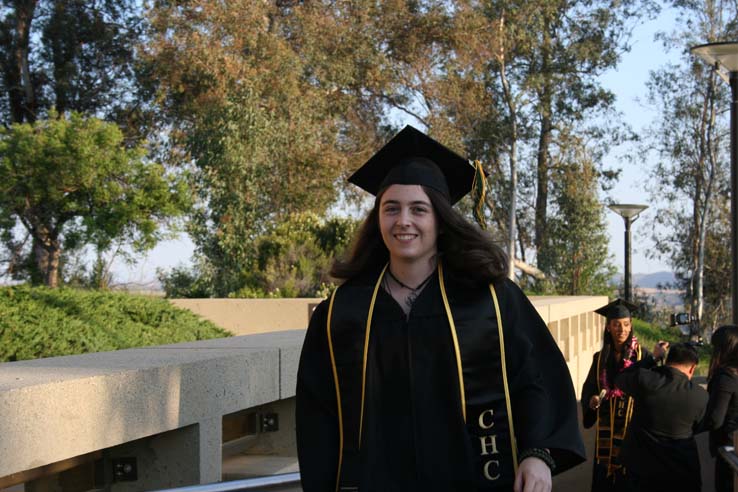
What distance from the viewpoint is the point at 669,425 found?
688cm

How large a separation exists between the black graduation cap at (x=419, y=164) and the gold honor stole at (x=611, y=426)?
4.90 meters

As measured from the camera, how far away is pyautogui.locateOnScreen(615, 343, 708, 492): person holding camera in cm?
684

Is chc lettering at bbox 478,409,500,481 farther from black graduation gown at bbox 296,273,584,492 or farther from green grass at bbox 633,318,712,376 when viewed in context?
green grass at bbox 633,318,712,376

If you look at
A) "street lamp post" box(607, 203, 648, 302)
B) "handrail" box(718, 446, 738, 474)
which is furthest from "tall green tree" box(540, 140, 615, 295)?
"handrail" box(718, 446, 738, 474)

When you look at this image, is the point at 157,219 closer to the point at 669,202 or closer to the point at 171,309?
the point at 171,309

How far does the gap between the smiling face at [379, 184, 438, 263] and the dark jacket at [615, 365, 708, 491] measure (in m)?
4.21

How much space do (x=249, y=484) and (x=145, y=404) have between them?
65cm

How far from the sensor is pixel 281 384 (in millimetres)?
4965

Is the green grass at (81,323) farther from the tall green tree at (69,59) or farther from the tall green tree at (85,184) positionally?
the tall green tree at (69,59)

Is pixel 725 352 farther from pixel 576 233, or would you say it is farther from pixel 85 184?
pixel 576 233

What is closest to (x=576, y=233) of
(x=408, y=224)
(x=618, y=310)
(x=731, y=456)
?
(x=618, y=310)

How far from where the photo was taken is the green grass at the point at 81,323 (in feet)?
23.8

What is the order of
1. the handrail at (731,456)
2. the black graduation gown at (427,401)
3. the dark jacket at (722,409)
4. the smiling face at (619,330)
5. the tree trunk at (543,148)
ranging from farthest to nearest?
the tree trunk at (543,148)
the smiling face at (619,330)
the dark jacket at (722,409)
the handrail at (731,456)
the black graduation gown at (427,401)

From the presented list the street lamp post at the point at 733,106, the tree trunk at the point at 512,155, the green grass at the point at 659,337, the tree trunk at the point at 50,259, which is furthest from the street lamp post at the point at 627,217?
the tree trunk at the point at 512,155
